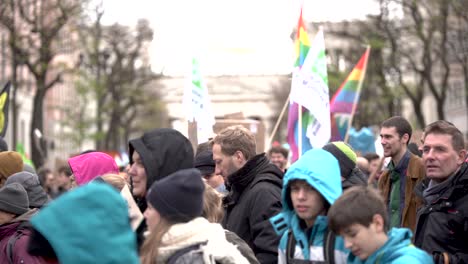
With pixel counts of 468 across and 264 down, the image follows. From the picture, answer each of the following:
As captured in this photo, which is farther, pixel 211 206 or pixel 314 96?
pixel 314 96

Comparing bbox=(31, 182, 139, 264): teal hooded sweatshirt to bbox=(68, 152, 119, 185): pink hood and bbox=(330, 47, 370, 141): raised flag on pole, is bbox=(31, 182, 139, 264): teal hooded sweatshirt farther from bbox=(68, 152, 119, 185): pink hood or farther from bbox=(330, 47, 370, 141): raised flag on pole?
bbox=(330, 47, 370, 141): raised flag on pole

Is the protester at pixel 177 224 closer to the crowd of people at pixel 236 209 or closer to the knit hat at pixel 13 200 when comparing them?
the crowd of people at pixel 236 209

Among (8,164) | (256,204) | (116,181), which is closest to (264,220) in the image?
(256,204)

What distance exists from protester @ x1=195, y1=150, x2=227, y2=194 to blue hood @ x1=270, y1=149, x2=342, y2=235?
2.86 meters

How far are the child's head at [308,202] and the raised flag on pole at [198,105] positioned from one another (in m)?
6.19

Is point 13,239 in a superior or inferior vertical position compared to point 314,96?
inferior

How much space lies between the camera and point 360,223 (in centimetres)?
482

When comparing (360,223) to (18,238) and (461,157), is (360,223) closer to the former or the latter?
(461,157)

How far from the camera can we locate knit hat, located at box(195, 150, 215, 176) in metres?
8.36

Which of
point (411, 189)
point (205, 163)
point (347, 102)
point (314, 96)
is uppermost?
point (314, 96)

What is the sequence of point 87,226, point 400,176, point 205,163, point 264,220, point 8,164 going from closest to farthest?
point 87,226, point 264,220, point 205,163, point 400,176, point 8,164

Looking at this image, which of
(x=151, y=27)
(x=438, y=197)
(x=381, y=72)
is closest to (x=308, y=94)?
(x=438, y=197)

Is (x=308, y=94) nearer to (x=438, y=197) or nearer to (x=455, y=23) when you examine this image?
(x=438, y=197)

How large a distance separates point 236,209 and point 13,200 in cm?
145
